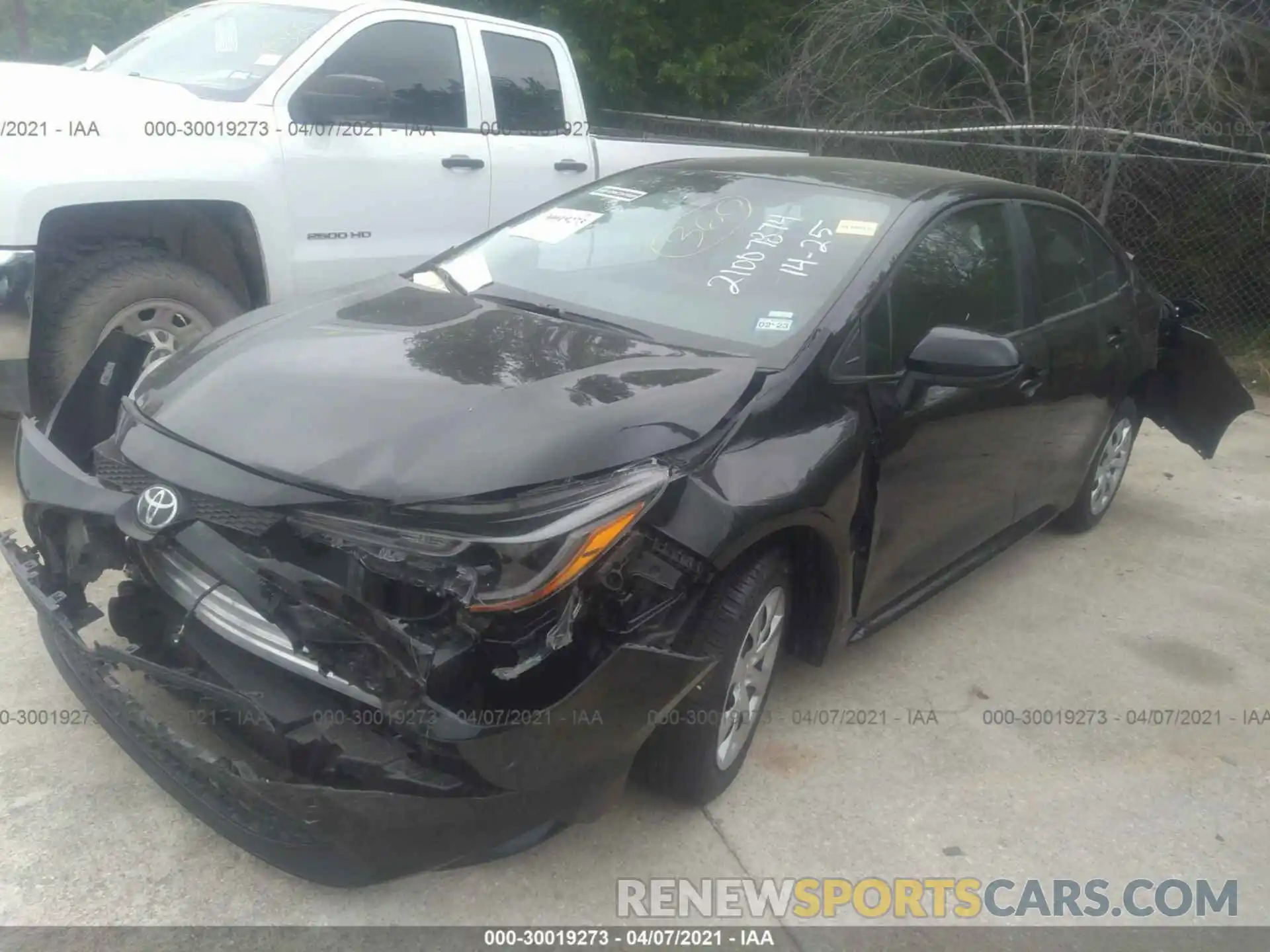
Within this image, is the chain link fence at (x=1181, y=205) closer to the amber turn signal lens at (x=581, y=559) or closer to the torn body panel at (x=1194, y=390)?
the torn body panel at (x=1194, y=390)

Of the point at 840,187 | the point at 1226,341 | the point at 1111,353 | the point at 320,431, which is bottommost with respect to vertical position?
the point at 1226,341

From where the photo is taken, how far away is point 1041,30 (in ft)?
33.6

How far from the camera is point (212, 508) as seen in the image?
2.38 m

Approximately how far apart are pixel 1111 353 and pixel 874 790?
2432 millimetres

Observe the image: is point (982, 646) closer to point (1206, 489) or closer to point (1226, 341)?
point (1206, 489)

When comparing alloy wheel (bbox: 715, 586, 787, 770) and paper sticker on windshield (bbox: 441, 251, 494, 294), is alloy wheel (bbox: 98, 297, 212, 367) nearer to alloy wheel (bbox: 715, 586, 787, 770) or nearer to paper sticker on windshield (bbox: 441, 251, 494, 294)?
paper sticker on windshield (bbox: 441, 251, 494, 294)

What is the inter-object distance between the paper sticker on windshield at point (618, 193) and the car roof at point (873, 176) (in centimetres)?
28

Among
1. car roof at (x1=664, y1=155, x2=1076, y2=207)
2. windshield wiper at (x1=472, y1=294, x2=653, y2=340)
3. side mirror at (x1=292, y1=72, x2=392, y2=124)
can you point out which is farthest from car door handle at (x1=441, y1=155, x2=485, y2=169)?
windshield wiper at (x1=472, y1=294, x2=653, y2=340)

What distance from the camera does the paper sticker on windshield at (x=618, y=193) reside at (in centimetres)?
390

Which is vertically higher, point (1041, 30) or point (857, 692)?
point (1041, 30)

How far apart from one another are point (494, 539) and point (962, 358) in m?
1.60

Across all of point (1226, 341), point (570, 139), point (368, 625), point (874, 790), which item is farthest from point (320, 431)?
point (1226, 341)

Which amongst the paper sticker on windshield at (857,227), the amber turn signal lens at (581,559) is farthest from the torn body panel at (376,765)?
the paper sticker on windshield at (857,227)

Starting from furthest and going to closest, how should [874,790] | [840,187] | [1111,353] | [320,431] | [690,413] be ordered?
[1111,353] < [840,187] < [874,790] < [690,413] < [320,431]
